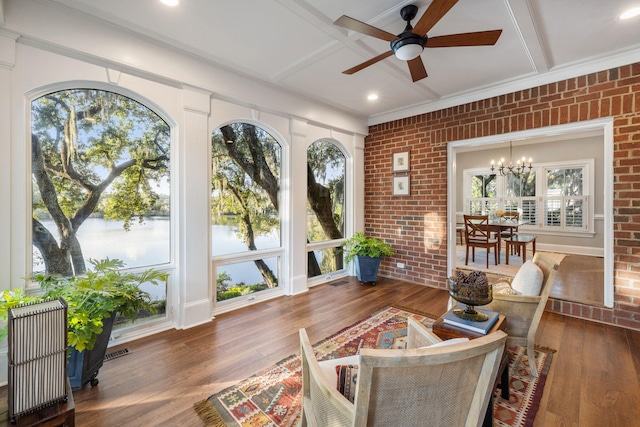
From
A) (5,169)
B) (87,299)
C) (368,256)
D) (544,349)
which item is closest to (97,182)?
(5,169)

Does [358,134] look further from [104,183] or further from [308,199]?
[104,183]

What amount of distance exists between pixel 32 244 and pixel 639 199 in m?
5.41

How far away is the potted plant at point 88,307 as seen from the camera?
5.66ft

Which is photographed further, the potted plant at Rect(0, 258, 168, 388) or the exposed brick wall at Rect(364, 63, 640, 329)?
the exposed brick wall at Rect(364, 63, 640, 329)

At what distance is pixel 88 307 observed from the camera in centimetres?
185

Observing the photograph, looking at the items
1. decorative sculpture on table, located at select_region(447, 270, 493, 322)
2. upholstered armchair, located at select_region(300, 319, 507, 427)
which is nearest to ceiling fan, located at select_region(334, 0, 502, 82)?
decorative sculpture on table, located at select_region(447, 270, 493, 322)

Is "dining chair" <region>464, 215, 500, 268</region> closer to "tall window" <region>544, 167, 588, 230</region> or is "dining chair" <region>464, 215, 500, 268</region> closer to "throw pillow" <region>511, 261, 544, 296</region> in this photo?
"tall window" <region>544, 167, 588, 230</region>

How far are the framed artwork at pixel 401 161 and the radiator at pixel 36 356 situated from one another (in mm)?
4297

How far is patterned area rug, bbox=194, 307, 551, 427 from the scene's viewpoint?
168cm

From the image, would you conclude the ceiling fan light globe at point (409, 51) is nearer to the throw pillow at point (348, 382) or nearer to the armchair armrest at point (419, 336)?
the armchair armrest at point (419, 336)

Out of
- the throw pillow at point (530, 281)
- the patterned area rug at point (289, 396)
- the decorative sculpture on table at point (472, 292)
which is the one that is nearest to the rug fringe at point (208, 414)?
the patterned area rug at point (289, 396)

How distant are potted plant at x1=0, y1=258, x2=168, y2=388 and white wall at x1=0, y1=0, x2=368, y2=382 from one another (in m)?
0.52

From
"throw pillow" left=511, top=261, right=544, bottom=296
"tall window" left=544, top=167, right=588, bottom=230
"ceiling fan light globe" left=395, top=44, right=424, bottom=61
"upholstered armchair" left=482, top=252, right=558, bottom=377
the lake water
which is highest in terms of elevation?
→ "ceiling fan light globe" left=395, top=44, right=424, bottom=61

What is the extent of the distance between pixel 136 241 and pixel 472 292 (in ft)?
9.35
